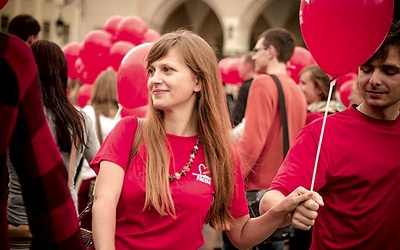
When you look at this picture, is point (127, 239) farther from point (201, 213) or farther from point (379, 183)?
point (379, 183)

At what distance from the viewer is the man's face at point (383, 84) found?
2.73 meters

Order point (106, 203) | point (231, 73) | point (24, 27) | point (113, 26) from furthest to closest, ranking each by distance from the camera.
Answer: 1. point (231, 73)
2. point (113, 26)
3. point (24, 27)
4. point (106, 203)

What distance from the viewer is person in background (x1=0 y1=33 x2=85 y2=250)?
1.56m

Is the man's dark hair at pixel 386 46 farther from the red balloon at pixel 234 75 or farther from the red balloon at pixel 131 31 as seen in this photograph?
the red balloon at pixel 234 75

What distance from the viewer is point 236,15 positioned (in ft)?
102

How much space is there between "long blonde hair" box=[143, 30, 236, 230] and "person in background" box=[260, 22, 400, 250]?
18 centimetres

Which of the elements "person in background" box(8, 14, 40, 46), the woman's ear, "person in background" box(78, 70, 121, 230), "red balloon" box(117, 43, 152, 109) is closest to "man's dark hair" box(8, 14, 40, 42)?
"person in background" box(8, 14, 40, 46)

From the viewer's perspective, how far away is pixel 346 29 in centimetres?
270

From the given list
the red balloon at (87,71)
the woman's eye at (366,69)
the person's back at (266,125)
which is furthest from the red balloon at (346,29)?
the red balloon at (87,71)

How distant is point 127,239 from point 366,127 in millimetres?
1072

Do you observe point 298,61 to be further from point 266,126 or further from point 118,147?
point 118,147

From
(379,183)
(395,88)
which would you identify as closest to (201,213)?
(379,183)

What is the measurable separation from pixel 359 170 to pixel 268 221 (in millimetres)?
430

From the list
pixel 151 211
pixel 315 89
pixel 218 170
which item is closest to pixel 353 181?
pixel 218 170
